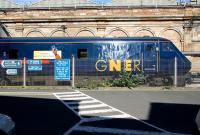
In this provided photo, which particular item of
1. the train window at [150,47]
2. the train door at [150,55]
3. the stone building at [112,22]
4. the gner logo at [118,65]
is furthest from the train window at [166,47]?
the stone building at [112,22]

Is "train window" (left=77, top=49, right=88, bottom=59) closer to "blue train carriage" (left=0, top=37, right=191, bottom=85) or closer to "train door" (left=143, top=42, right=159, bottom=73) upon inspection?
"blue train carriage" (left=0, top=37, right=191, bottom=85)

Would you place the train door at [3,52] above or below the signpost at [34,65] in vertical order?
above

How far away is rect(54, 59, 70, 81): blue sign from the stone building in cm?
1786

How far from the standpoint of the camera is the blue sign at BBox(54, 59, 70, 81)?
25.9 meters

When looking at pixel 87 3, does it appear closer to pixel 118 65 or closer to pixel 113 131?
pixel 118 65

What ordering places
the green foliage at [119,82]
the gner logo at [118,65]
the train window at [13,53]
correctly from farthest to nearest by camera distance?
the train window at [13,53], the gner logo at [118,65], the green foliage at [119,82]

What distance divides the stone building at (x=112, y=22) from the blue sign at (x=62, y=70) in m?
17.9

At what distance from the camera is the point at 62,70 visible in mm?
25906

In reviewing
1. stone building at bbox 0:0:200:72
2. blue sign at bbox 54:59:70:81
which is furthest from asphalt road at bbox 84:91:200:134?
stone building at bbox 0:0:200:72

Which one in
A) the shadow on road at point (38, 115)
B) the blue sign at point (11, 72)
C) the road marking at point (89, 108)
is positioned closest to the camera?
the shadow on road at point (38, 115)

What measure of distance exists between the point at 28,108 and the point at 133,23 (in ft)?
94.2

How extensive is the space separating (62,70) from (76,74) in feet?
2.98

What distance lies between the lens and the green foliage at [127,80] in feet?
83.0

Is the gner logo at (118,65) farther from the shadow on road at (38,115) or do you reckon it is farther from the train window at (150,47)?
the shadow on road at (38,115)
